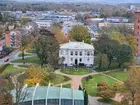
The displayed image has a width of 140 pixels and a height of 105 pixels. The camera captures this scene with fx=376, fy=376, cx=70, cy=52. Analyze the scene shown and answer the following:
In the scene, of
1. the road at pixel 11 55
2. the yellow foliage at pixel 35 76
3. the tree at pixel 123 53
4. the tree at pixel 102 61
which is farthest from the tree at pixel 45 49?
the yellow foliage at pixel 35 76

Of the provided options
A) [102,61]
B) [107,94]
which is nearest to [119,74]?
[102,61]

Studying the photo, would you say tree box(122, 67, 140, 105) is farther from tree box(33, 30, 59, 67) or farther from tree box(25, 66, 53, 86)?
tree box(33, 30, 59, 67)

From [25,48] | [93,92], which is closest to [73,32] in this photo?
[25,48]

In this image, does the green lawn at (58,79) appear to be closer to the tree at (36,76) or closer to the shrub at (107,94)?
the tree at (36,76)

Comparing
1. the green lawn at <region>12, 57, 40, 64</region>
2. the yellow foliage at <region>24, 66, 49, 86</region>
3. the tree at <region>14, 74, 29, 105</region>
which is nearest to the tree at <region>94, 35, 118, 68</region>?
the green lawn at <region>12, 57, 40, 64</region>

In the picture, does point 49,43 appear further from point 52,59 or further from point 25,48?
point 25,48

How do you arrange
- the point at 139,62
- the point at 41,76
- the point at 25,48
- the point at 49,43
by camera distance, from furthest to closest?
1. the point at 25,48
2. the point at 139,62
3. the point at 49,43
4. the point at 41,76
